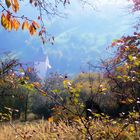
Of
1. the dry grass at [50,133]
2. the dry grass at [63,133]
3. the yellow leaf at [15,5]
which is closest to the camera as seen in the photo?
the yellow leaf at [15,5]

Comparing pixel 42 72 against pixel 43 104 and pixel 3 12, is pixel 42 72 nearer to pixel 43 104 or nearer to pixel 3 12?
pixel 43 104

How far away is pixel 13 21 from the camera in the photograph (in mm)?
3705

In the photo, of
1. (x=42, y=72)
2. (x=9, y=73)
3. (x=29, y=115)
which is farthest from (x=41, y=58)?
(x=9, y=73)

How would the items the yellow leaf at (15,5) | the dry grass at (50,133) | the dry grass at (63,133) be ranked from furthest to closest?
the dry grass at (50,133) → the dry grass at (63,133) → the yellow leaf at (15,5)

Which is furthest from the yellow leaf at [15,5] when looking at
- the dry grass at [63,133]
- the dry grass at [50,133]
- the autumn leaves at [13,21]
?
the dry grass at [50,133]

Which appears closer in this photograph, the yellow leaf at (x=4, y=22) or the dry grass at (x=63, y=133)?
the yellow leaf at (x=4, y=22)

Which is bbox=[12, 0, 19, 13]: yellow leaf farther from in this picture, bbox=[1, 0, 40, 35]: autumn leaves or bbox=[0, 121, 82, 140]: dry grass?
bbox=[0, 121, 82, 140]: dry grass

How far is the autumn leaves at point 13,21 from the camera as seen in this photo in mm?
3436

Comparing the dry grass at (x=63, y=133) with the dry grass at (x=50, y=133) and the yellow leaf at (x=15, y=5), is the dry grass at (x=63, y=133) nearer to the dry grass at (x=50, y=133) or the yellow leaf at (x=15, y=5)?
the dry grass at (x=50, y=133)

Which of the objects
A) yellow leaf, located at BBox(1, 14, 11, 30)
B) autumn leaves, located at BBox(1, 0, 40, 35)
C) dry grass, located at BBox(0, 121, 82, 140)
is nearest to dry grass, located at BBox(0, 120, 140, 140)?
dry grass, located at BBox(0, 121, 82, 140)

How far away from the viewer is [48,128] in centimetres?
882

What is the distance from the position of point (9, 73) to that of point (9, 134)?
11.6 feet

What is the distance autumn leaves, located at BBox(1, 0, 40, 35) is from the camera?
3.44 m

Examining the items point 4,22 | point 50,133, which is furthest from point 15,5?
point 50,133
